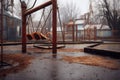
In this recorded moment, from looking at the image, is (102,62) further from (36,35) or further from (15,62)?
(36,35)

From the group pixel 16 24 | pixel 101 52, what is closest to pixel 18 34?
pixel 16 24

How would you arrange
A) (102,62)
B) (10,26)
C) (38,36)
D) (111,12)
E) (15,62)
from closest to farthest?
(15,62), (102,62), (38,36), (10,26), (111,12)

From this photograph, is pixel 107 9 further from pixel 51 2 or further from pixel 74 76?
pixel 74 76

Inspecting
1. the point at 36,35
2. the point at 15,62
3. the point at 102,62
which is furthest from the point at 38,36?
the point at 102,62

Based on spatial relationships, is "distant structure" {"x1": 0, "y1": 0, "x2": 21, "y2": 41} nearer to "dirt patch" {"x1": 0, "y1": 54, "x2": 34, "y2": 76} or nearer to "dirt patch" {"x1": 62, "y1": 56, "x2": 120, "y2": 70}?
"dirt patch" {"x1": 0, "y1": 54, "x2": 34, "y2": 76}

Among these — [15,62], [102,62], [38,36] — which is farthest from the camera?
[38,36]

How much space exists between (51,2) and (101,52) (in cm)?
363

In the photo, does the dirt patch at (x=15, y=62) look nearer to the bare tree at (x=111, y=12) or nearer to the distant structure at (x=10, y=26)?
the distant structure at (x=10, y=26)

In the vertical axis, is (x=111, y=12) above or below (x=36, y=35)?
above

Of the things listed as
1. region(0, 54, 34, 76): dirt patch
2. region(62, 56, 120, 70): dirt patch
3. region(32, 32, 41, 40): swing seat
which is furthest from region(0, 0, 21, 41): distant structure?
region(62, 56, 120, 70): dirt patch

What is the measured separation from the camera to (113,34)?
34.4m

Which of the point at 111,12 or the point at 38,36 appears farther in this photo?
the point at 111,12

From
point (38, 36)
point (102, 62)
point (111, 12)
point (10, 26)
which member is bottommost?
point (102, 62)

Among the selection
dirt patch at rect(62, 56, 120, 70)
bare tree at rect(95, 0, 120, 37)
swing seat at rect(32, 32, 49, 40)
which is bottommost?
dirt patch at rect(62, 56, 120, 70)
